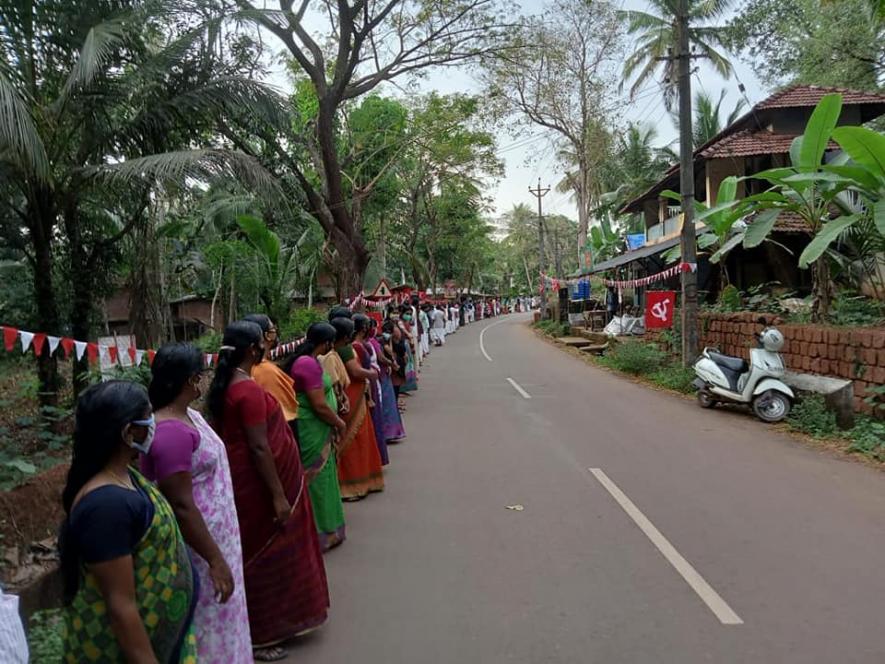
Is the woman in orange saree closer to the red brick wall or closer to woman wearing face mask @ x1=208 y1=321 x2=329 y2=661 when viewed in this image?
woman wearing face mask @ x1=208 y1=321 x2=329 y2=661

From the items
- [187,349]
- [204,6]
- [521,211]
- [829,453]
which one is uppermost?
[521,211]

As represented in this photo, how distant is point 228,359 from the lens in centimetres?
352

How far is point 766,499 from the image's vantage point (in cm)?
618

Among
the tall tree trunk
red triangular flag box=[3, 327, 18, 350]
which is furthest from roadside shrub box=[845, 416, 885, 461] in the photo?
the tall tree trunk

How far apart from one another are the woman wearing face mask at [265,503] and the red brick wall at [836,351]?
8.16 meters

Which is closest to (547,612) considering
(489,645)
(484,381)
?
(489,645)

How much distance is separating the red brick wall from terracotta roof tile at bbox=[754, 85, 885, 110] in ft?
33.1

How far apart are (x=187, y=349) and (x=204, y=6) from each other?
339 inches

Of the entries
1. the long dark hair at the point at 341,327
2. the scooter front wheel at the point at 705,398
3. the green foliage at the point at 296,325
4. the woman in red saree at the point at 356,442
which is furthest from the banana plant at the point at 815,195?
the green foliage at the point at 296,325

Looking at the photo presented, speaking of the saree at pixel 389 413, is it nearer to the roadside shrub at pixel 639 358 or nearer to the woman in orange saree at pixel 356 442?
the woman in orange saree at pixel 356 442

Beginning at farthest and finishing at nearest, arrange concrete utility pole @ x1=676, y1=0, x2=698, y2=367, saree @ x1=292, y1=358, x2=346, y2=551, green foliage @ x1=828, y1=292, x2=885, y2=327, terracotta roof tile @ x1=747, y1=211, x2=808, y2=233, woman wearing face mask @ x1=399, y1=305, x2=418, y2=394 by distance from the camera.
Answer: terracotta roof tile @ x1=747, y1=211, x2=808, y2=233 → concrete utility pole @ x1=676, y1=0, x2=698, y2=367 → woman wearing face mask @ x1=399, y1=305, x2=418, y2=394 → green foliage @ x1=828, y1=292, x2=885, y2=327 → saree @ x1=292, y1=358, x2=346, y2=551

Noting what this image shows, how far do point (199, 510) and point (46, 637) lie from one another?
1296 millimetres

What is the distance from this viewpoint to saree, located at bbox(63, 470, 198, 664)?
2.10 meters

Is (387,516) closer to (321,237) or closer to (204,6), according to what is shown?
(204,6)
